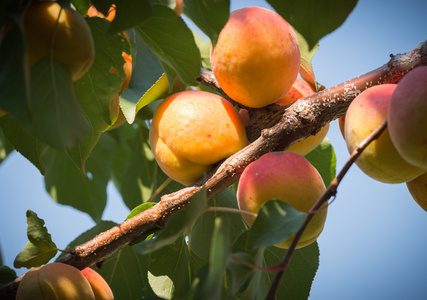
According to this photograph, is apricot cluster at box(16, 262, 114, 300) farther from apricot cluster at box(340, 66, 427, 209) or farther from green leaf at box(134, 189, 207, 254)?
apricot cluster at box(340, 66, 427, 209)

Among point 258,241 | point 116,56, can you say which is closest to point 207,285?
point 258,241

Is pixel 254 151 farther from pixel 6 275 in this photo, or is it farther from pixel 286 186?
pixel 6 275

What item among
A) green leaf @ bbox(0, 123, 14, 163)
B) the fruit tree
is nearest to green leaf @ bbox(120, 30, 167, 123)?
the fruit tree

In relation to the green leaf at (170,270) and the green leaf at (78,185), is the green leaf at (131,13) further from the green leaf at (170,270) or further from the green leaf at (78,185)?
the green leaf at (78,185)

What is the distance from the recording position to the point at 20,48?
44 cm

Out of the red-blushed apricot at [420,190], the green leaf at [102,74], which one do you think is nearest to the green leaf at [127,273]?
the green leaf at [102,74]

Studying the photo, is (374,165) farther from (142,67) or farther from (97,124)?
(142,67)

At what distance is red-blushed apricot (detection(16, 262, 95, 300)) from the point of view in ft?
2.21

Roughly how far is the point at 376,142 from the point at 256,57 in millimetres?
259

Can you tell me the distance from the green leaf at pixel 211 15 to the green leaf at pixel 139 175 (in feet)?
2.36

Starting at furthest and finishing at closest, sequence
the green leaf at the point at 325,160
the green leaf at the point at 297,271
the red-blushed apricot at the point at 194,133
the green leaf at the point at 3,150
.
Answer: the green leaf at the point at 3,150 → the green leaf at the point at 325,160 → the green leaf at the point at 297,271 → the red-blushed apricot at the point at 194,133

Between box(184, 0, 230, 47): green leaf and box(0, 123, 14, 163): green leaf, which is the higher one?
box(184, 0, 230, 47): green leaf

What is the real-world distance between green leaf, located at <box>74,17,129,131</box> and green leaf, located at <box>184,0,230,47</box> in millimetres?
137

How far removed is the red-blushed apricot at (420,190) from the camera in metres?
0.65
